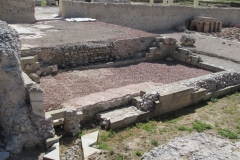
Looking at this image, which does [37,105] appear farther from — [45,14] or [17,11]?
[45,14]

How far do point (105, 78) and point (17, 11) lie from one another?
7.75 m

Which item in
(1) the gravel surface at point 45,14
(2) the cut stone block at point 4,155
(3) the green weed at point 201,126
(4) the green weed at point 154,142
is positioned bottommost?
(4) the green weed at point 154,142

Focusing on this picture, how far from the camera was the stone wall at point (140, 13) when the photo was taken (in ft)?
58.1

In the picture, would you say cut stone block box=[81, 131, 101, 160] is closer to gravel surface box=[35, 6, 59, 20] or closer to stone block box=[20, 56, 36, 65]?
stone block box=[20, 56, 36, 65]

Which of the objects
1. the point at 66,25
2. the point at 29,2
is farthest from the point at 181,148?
the point at 29,2

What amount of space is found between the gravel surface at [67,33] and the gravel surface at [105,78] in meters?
1.62

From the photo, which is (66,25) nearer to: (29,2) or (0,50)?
(29,2)

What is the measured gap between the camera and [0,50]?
5.99m

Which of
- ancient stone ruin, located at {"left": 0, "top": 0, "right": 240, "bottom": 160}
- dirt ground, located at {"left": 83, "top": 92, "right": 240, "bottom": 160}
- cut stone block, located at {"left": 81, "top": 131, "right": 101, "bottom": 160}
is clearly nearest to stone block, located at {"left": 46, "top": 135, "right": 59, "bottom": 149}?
ancient stone ruin, located at {"left": 0, "top": 0, "right": 240, "bottom": 160}

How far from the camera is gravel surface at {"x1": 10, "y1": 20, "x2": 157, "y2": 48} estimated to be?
38.1 feet

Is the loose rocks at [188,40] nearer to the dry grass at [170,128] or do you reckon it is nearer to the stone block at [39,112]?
the dry grass at [170,128]

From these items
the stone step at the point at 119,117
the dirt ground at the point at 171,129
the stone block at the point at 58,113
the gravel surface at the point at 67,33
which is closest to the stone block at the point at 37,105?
the stone block at the point at 58,113

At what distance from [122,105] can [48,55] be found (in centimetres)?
384

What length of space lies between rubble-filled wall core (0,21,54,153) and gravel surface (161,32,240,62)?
11.2 m
